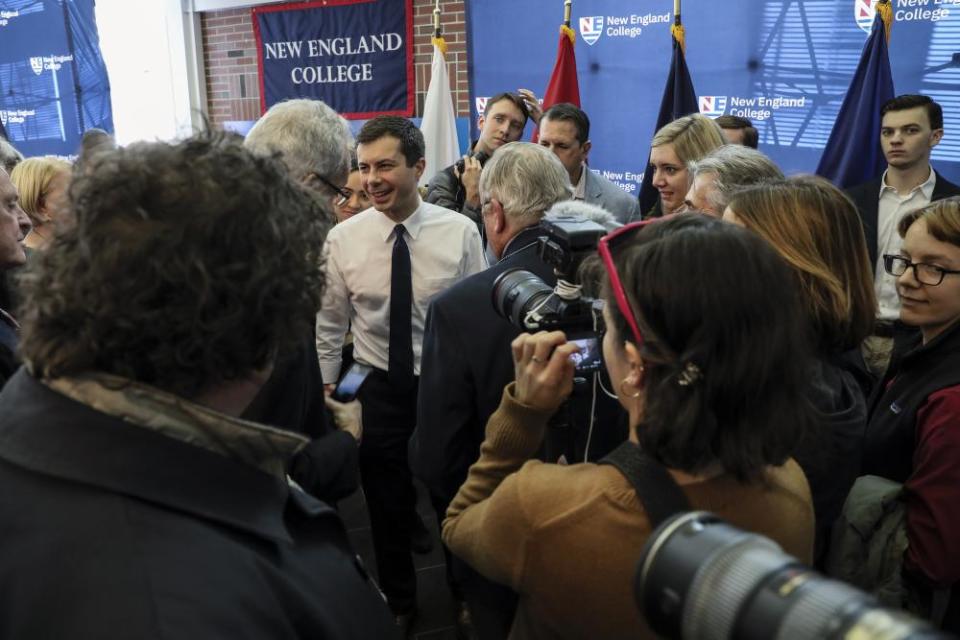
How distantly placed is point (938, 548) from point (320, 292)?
1225 mm

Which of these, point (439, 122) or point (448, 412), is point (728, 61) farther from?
point (448, 412)

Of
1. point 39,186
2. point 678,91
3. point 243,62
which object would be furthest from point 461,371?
point 243,62

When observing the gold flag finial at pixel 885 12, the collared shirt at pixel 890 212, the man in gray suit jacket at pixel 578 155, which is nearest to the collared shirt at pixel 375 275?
the man in gray suit jacket at pixel 578 155

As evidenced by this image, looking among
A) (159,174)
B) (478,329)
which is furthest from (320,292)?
(478,329)

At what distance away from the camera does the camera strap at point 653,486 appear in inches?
34.7

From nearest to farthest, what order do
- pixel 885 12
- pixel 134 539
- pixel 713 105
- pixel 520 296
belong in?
pixel 134 539 → pixel 520 296 → pixel 885 12 → pixel 713 105

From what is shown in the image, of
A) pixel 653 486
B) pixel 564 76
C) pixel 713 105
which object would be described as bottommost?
pixel 653 486

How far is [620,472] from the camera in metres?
0.92

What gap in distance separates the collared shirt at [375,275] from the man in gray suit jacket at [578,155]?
100cm

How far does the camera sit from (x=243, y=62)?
20.9 feet

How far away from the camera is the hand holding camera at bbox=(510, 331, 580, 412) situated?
1.11m

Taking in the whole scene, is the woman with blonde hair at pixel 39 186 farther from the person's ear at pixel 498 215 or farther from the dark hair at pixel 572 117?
the dark hair at pixel 572 117

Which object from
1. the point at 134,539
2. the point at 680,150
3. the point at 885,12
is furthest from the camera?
the point at 885,12

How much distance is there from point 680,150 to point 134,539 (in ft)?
8.46
